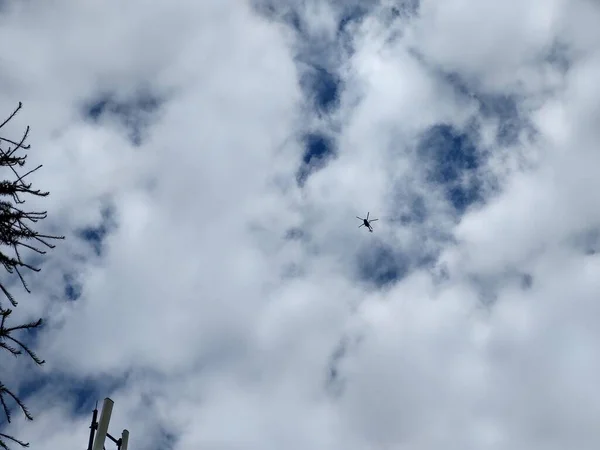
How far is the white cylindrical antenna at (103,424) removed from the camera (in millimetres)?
11680

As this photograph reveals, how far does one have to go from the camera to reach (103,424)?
1191cm

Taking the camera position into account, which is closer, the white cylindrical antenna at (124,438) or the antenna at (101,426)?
the antenna at (101,426)

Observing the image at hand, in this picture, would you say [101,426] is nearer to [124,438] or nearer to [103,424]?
[103,424]

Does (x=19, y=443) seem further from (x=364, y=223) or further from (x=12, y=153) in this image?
(x=364, y=223)

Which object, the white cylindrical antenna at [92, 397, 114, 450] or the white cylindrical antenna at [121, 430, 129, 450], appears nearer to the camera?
the white cylindrical antenna at [92, 397, 114, 450]

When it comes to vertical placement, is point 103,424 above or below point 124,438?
below

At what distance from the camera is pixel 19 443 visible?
360 inches

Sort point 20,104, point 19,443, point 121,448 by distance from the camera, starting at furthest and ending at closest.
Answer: point 121,448 < point 20,104 < point 19,443

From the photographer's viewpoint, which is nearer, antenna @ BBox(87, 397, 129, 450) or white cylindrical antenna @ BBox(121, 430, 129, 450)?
antenna @ BBox(87, 397, 129, 450)

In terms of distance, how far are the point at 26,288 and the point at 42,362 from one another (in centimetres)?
140

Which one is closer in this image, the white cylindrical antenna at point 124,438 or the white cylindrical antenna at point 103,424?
the white cylindrical antenna at point 103,424

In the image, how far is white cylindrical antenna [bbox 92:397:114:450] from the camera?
11680 millimetres

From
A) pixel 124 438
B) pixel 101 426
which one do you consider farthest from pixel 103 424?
pixel 124 438

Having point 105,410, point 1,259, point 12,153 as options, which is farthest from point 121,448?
point 12,153
